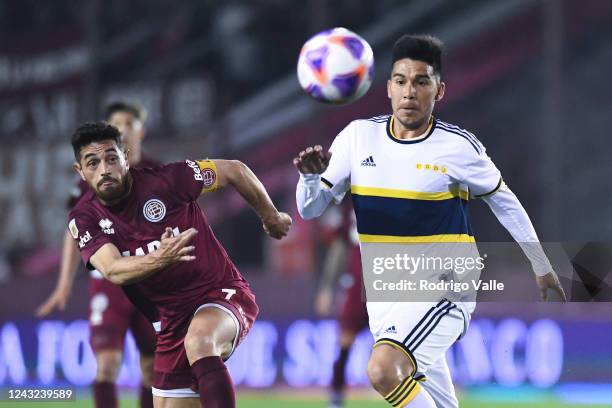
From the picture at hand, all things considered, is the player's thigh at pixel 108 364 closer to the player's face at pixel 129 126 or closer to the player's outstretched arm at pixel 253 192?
the player's face at pixel 129 126

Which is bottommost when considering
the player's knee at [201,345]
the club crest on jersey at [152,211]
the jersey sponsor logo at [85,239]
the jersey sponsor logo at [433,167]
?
the player's knee at [201,345]

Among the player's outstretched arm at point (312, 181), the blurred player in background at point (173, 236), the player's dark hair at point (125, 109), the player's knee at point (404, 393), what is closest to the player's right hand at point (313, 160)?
the player's outstretched arm at point (312, 181)

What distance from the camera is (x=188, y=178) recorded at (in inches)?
220

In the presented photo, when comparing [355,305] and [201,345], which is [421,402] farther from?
[355,305]

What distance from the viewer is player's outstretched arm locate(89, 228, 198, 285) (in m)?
5.06

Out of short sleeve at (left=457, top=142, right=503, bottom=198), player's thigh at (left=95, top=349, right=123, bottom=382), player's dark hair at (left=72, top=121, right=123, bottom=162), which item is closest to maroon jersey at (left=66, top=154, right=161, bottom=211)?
player's thigh at (left=95, top=349, right=123, bottom=382)

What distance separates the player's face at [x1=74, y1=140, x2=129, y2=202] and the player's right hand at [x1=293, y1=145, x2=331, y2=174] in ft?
2.67

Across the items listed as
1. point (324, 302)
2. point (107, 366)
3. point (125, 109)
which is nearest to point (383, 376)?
point (107, 366)

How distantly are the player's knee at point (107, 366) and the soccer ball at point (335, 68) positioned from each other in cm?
226

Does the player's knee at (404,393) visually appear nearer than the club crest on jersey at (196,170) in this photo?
Yes

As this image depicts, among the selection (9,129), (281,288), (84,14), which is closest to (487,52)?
(281,288)

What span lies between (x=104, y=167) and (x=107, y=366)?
2.00 m

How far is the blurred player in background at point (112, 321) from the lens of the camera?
22.8ft

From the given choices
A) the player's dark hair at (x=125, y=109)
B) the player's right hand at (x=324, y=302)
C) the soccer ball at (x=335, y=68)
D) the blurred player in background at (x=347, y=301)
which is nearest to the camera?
the soccer ball at (x=335, y=68)
